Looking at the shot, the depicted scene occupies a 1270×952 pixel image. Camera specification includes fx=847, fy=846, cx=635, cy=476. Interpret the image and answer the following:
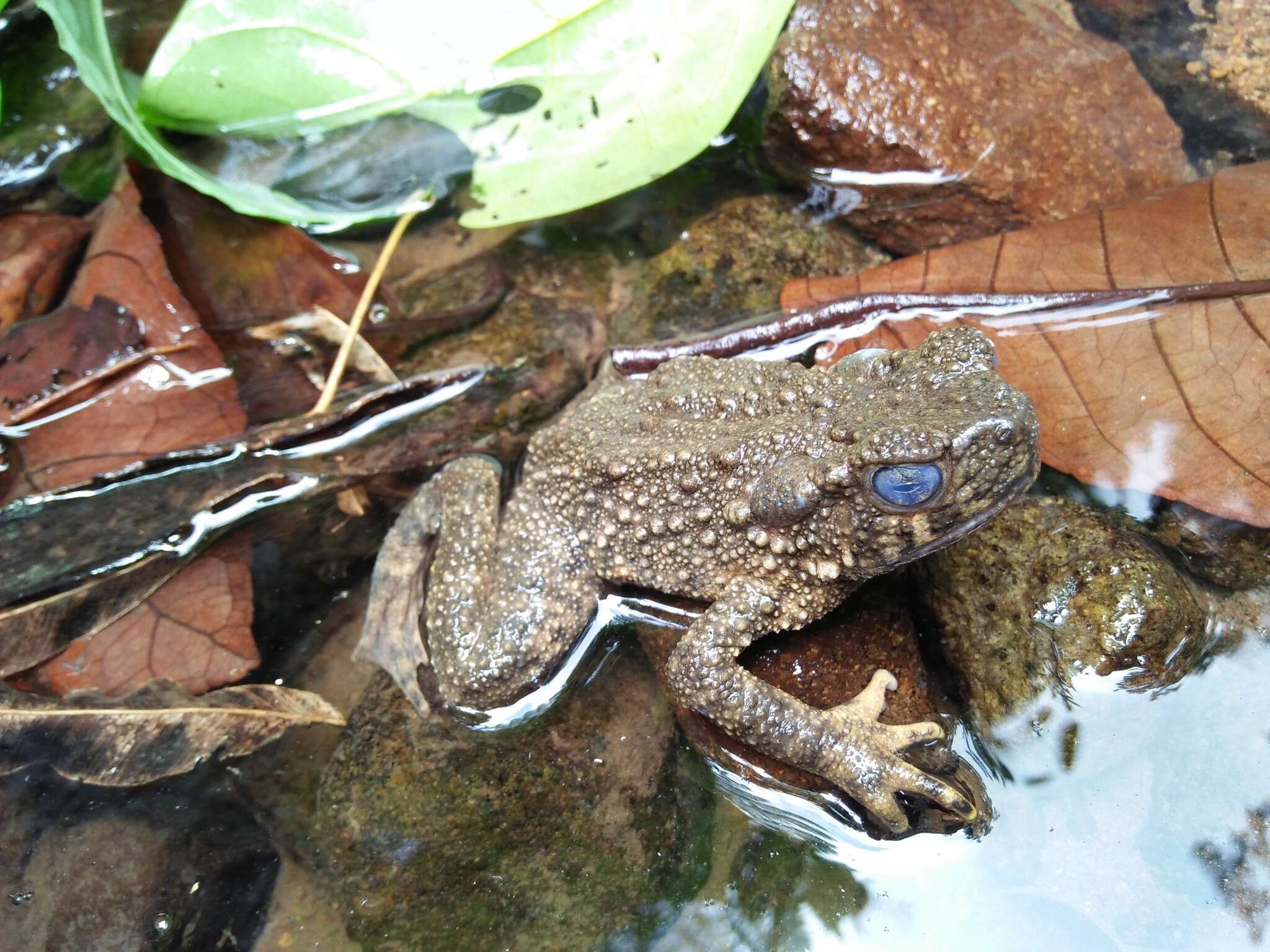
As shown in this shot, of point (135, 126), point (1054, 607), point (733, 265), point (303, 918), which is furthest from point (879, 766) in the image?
point (135, 126)

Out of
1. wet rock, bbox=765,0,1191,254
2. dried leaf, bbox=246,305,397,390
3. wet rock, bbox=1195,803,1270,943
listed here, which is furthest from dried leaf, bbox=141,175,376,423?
wet rock, bbox=1195,803,1270,943

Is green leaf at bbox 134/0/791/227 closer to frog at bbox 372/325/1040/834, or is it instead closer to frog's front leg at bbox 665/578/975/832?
frog at bbox 372/325/1040/834

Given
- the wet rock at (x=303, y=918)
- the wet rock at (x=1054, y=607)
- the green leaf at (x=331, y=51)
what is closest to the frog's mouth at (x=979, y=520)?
the wet rock at (x=1054, y=607)

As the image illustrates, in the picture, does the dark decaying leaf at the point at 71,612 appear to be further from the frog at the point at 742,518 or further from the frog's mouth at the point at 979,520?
the frog's mouth at the point at 979,520

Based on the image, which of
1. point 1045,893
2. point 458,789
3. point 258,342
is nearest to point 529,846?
point 458,789

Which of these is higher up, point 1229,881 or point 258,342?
point 258,342

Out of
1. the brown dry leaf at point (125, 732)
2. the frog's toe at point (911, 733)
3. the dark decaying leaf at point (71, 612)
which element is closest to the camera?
the frog's toe at point (911, 733)

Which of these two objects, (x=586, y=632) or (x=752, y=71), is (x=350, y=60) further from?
(x=586, y=632)
